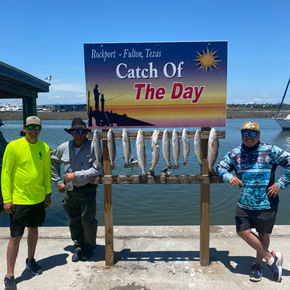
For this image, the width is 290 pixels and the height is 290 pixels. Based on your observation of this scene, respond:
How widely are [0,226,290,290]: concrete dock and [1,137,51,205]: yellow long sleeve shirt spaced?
1.06 m

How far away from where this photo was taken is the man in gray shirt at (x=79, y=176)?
3572 mm

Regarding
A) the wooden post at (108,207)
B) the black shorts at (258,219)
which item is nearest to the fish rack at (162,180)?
the wooden post at (108,207)

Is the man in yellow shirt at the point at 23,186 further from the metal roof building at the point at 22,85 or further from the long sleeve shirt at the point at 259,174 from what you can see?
the metal roof building at the point at 22,85

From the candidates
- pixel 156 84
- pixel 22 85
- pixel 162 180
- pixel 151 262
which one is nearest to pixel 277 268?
pixel 151 262

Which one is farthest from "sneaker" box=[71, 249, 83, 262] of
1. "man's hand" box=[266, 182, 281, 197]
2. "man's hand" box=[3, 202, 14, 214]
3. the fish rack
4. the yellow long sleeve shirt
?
"man's hand" box=[266, 182, 281, 197]

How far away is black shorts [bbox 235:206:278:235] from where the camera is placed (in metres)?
3.15

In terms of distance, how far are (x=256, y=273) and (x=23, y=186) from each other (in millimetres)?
3180

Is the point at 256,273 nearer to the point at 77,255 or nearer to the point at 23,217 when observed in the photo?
the point at 77,255

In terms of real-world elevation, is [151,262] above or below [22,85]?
below

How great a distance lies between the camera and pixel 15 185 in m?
3.25

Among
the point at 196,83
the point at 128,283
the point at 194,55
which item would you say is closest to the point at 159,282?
the point at 128,283

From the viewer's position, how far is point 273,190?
10.1 ft

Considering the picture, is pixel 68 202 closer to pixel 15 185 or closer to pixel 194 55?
pixel 15 185

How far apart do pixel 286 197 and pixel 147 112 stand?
840 centimetres
